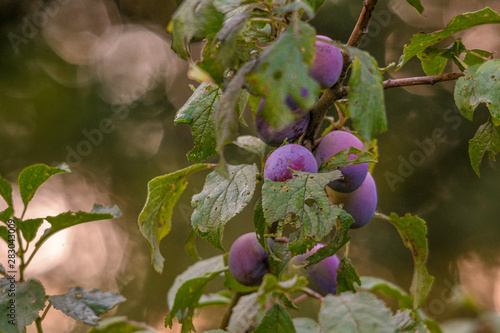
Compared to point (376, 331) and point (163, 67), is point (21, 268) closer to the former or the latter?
point (376, 331)

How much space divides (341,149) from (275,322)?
25 centimetres

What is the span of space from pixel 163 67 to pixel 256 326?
3192mm

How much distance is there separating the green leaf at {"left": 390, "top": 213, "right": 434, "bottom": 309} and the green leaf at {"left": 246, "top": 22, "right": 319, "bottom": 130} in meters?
0.39

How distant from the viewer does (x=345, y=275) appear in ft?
2.20

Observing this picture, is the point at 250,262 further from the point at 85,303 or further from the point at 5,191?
the point at 5,191

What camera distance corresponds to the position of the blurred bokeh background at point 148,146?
112 inches

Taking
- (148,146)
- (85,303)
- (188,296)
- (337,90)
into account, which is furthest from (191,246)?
(148,146)

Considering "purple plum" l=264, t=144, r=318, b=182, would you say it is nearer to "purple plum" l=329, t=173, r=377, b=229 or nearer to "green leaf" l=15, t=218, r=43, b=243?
"purple plum" l=329, t=173, r=377, b=229

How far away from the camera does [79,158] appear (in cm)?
321

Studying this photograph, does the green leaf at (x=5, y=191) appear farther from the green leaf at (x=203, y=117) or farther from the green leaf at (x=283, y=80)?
the green leaf at (x=283, y=80)

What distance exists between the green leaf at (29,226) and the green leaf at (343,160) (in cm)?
46

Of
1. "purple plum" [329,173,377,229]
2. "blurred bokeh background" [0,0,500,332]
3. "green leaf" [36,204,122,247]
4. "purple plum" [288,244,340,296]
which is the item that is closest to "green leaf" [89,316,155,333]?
"green leaf" [36,204,122,247]

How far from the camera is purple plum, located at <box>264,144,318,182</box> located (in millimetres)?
595

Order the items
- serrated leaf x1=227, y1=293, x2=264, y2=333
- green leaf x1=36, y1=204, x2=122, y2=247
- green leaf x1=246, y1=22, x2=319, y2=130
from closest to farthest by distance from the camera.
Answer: green leaf x1=246, y1=22, x2=319, y2=130, serrated leaf x1=227, y1=293, x2=264, y2=333, green leaf x1=36, y1=204, x2=122, y2=247
